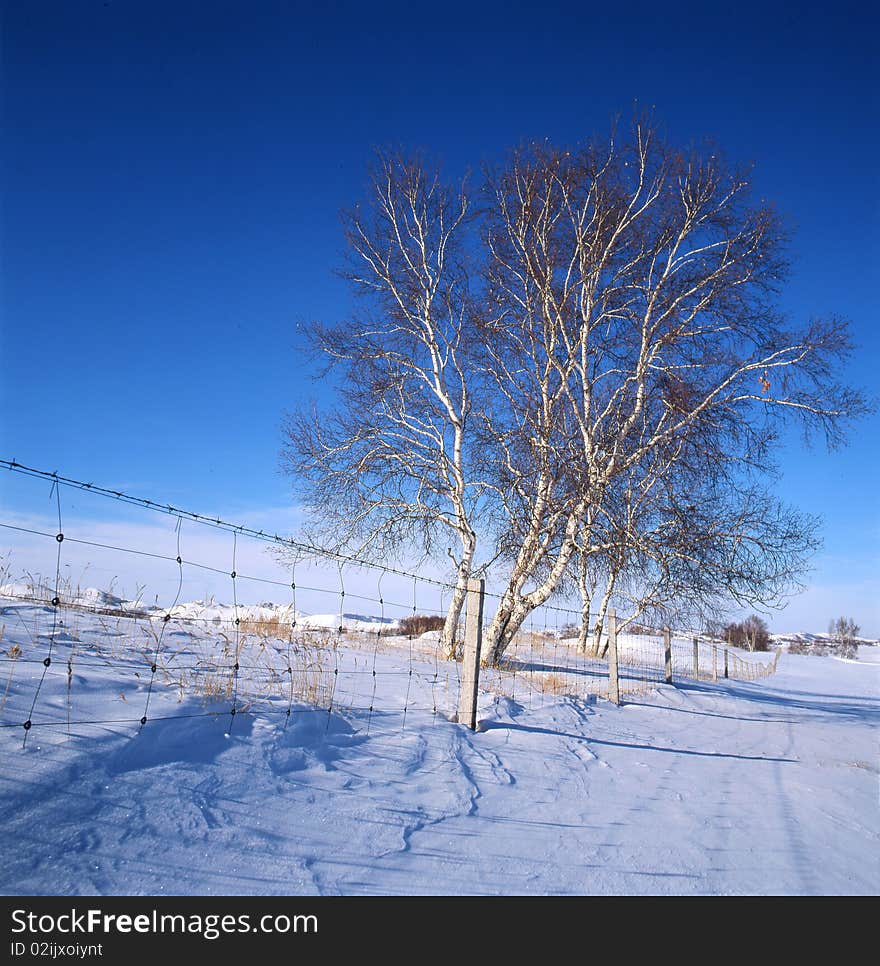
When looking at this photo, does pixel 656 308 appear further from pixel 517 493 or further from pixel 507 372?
pixel 517 493

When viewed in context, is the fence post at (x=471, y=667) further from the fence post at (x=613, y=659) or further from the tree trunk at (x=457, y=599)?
the tree trunk at (x=457, y=599)

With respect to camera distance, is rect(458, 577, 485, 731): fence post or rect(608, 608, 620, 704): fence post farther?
rect(608, 608, 620, 704): fence post

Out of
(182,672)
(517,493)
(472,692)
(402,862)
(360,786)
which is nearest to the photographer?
(402,862)

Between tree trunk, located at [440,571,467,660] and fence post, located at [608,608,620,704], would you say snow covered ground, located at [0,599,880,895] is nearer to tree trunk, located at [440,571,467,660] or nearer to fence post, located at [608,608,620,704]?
fence post, located at [608,608,620,704]

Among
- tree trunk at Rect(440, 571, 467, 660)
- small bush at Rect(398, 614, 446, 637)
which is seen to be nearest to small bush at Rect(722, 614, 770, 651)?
small bush at Rect(398, 614, 446, 637)

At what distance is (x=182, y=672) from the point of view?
17.6 ft

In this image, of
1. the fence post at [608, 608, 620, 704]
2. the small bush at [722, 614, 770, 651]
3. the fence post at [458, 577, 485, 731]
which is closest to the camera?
the fence post at [458, 577, 485, 731]

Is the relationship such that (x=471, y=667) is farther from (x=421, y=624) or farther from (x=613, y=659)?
(x=421, y=624)

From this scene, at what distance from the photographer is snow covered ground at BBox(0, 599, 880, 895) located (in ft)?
9.35

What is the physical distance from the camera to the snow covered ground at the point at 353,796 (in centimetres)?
285

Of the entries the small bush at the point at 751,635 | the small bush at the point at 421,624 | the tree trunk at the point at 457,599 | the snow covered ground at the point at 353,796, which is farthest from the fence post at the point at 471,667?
the small bush at the point at 751,635

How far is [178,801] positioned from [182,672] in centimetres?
232

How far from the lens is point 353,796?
3887 millimetres
